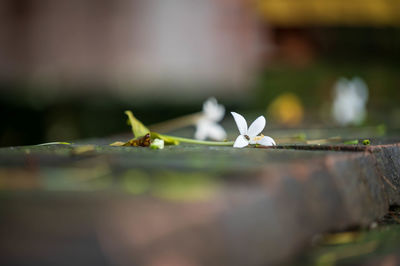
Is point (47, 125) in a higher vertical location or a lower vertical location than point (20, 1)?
lower

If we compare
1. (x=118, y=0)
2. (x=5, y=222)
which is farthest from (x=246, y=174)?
(x=118, y=0)

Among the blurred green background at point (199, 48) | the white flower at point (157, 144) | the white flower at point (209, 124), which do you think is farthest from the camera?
the blurred green background at point (199, 48)

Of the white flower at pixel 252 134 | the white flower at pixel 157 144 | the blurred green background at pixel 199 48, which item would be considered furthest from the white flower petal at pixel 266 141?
the blurred green background at pixel 199 48

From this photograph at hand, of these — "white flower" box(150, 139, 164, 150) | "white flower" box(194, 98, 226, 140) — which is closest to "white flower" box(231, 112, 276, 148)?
"white flower" box(150, 139, 164, 150)

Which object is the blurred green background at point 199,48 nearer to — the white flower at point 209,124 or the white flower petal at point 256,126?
the white flower at point 209,124

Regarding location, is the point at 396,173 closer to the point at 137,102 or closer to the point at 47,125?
the point at 47,125

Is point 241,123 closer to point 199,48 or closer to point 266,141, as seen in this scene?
point 266,141

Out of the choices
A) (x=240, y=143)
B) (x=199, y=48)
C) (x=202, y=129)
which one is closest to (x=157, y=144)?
(x=240, y=143)

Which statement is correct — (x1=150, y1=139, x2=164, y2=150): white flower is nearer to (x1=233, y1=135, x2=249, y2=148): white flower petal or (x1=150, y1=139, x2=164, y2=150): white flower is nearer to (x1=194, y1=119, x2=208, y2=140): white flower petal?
(x1=233, y1=135, x2=249, y2=148): white flower petal
